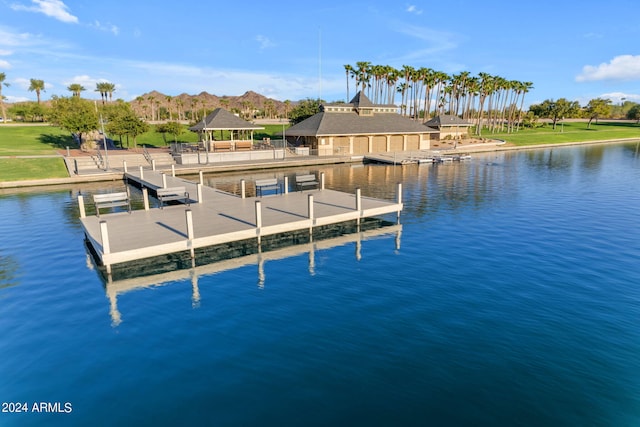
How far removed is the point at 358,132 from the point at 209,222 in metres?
43.4

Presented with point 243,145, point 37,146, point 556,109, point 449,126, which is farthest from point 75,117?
point 556,109

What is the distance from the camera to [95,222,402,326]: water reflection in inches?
566

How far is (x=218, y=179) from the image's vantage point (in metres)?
40.1

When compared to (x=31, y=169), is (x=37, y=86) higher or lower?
higher

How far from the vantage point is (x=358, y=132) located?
5956 centimetres

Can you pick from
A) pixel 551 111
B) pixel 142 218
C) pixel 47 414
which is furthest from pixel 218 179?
pixel 551 111

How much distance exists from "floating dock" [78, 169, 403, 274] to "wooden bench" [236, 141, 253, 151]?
26.5 meters

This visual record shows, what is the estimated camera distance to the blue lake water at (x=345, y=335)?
8.48 meters

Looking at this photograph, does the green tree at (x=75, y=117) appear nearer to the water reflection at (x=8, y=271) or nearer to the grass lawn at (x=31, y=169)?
the grass lawn at (x=31, y=169)

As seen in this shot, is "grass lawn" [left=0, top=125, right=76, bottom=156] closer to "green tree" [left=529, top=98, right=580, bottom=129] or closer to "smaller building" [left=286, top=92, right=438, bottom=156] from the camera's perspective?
"smaller building" [left=286, top=92, right=438, bottom=156]

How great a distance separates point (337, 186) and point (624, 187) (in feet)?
83.5

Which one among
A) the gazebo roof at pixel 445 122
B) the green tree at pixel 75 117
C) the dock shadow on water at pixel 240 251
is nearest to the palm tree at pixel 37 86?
the green tree at pixel 75 117

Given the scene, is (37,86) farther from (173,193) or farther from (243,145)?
(173,193)

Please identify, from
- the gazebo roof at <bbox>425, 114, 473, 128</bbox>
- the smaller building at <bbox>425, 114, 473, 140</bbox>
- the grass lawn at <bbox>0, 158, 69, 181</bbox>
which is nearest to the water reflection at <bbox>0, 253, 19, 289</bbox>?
the grass lawn at <bbox>0, 158, 69, 181</bbox>
